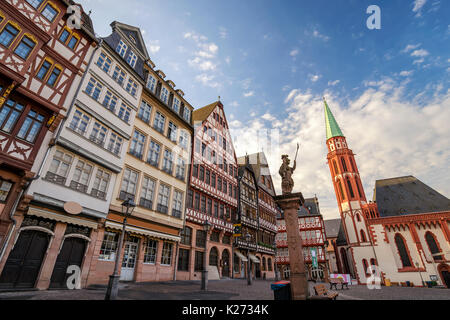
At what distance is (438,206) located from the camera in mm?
33406

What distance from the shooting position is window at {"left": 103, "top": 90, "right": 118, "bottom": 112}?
14365mm

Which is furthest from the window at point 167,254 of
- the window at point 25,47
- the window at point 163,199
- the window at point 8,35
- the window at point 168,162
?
the window at point 8,35

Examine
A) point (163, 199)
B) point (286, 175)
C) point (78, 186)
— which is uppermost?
point (163, 199)

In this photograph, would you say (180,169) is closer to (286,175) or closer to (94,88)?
(94,88)

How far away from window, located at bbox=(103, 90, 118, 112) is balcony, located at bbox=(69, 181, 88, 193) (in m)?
5.27

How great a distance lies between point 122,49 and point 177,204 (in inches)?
509

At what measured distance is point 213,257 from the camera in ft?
71.8

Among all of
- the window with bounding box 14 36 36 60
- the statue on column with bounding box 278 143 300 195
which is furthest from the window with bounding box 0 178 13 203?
Answer: the statue on column with bounding box 278 143 300 195

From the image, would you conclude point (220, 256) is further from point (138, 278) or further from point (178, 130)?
point (178, 130)

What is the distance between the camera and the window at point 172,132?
1971cm

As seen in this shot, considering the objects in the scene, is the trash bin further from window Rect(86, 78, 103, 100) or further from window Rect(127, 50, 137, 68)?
window Rect(127, 50, 137, 68)

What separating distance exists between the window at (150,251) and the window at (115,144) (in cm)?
668

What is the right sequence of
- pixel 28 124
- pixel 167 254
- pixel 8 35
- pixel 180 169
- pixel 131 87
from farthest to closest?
pixel 180 169 < pixel 167 254 < pixel 131 87 < pixel 28 124 < pixel 8 35

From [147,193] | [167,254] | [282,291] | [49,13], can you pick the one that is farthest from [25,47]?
[282,291]
